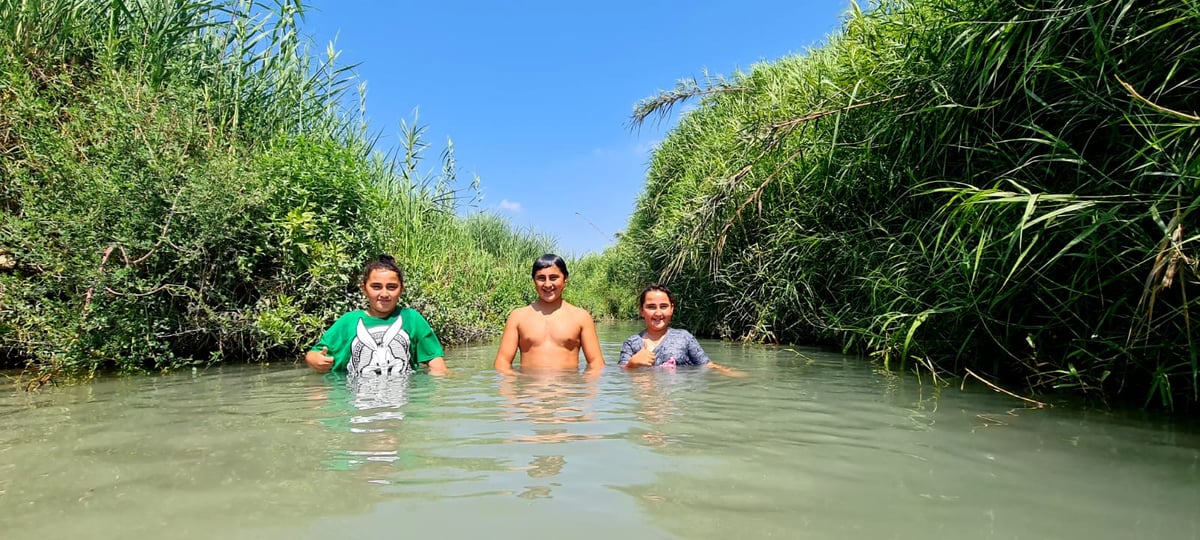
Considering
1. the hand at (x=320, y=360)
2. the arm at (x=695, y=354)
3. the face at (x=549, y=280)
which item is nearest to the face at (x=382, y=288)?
the hand at (x=320, y=360)

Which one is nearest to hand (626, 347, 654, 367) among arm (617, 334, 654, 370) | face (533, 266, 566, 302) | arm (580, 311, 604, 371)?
arm (617, 334, 654, 370)

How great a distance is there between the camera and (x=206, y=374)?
4.55 metres

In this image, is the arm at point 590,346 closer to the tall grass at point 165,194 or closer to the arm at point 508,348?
the arm at point 508,348

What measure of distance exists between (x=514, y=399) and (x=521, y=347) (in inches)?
62.5

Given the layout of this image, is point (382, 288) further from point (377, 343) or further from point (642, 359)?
point (642, 359)

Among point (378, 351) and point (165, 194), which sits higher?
point (165, 194)

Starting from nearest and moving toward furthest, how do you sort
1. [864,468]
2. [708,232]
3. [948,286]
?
1. [864,468]
2. [948,286]
3. [708,232]

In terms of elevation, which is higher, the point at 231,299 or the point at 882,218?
the point at 882,218

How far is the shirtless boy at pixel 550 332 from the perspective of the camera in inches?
183

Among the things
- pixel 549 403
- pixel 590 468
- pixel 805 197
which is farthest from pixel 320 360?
pixel 805 197

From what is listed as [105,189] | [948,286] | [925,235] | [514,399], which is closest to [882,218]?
[925,235]

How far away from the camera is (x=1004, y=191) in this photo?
11.5 ft

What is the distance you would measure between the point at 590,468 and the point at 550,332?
9.22 ft

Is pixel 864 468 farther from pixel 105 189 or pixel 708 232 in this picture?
pixel 708 232
